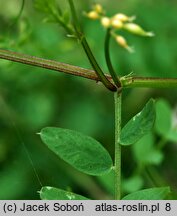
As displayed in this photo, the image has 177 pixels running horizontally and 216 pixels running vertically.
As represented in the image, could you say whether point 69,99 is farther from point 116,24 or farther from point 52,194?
point 52,194

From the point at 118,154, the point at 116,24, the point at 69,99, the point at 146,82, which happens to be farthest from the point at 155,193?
the point at 69,99

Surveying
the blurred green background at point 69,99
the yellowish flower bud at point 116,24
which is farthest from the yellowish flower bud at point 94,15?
the blurred green background at point 69,99

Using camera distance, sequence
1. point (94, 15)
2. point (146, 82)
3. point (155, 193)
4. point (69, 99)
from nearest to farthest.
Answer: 1. point (155, 193)
2. point (146, 82)
3. point (94, 15)
4. point (69, 99)

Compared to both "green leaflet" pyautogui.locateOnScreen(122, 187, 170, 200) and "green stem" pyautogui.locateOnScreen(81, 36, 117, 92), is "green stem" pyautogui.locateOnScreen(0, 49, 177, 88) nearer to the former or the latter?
"green stem" pyautogui.locateOnScreen(81, 36, 117, 92)

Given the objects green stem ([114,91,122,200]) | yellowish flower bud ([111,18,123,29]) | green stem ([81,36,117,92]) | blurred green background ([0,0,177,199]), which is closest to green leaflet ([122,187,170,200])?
green stem ([114,91,122,200])

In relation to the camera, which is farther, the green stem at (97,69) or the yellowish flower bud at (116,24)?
the yellowish flower bud at (116,24)

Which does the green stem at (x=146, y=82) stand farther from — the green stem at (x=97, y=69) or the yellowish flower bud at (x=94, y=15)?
the yellowish flower bud at (x=94, y=15)

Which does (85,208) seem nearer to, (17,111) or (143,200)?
(143,200)
